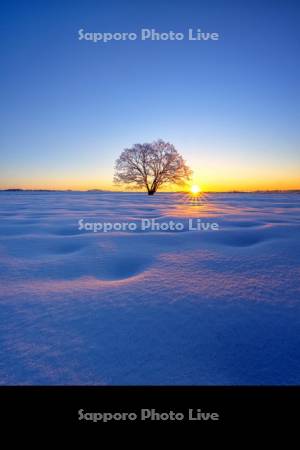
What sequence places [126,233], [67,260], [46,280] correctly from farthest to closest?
[126,233] → [67,260] → [46,280]

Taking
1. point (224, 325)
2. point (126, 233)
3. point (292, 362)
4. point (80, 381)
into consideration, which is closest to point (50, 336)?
point (80, 381)

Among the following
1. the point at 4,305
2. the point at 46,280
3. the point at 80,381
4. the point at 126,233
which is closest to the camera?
the point at 80,381

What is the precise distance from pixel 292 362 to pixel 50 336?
0.89 metres

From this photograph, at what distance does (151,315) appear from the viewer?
3.52ft

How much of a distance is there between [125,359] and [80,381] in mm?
156

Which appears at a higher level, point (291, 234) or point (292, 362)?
point (291, 234)

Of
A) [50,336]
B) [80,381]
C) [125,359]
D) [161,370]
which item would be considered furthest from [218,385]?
[50,336]

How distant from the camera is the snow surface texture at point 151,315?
2.63 feet

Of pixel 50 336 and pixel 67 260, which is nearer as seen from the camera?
pixel 50 336

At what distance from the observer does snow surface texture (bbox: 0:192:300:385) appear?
2.63ft

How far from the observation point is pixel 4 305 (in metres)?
1.17
